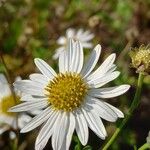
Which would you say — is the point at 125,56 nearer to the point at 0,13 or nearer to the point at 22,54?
the point at 22,54

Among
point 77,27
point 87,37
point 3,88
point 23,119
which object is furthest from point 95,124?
point 77,27

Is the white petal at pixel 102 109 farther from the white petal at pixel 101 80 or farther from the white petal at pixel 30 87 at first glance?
the white petal at pixel 30 87

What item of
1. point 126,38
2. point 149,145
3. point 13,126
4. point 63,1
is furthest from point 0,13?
point 149,145

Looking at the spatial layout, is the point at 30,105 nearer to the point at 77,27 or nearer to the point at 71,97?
the point at 71,97

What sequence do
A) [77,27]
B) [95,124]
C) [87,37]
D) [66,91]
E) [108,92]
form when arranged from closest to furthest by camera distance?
[95,124]
[108,92]
[66,91]
[87,37]
[77,27]

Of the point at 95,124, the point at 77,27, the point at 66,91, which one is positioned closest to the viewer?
the point at 95,124

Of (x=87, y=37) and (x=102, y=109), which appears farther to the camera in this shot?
(x=87, y=37)
